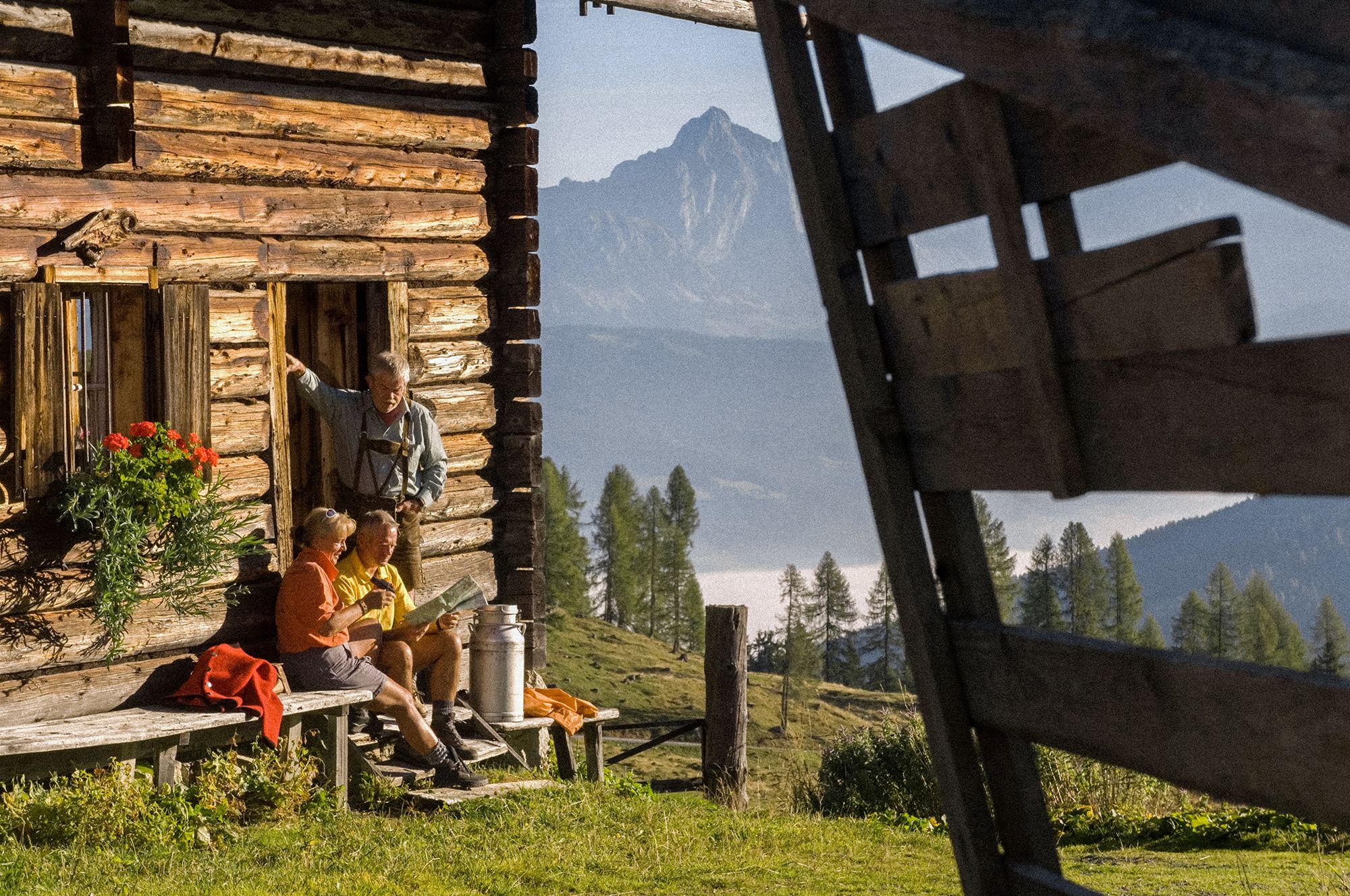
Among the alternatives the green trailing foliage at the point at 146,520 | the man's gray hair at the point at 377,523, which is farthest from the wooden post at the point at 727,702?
the green trailing foliage at the point at 146,520

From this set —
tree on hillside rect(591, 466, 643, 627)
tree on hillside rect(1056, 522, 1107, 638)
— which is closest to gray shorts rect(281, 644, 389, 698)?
tree on hillside rect(1056, 522, 1107, 638)

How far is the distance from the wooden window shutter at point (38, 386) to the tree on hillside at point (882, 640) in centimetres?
6096

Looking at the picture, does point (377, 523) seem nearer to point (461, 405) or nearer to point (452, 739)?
point (452, 739)

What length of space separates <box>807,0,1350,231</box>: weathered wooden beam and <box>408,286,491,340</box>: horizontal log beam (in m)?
7.79

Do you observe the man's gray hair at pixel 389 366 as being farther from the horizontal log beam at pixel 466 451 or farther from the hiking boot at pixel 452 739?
the hiking boot at pixel 452 739

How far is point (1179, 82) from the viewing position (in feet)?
5.03

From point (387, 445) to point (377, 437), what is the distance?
0.09 m

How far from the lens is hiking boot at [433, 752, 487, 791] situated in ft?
27.2

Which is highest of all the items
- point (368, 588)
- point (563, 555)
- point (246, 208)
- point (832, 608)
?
point (563, 555)

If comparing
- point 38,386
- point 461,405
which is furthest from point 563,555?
point 38,386

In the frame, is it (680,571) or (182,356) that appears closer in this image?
(182,356)

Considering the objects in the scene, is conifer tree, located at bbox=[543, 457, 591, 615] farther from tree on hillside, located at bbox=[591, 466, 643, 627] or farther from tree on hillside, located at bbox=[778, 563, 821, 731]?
tree on hillside, located at bbox=[778, 563, 821, 731]

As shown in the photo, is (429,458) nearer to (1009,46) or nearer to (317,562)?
(317,562)

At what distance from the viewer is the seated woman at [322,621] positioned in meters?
7.93
